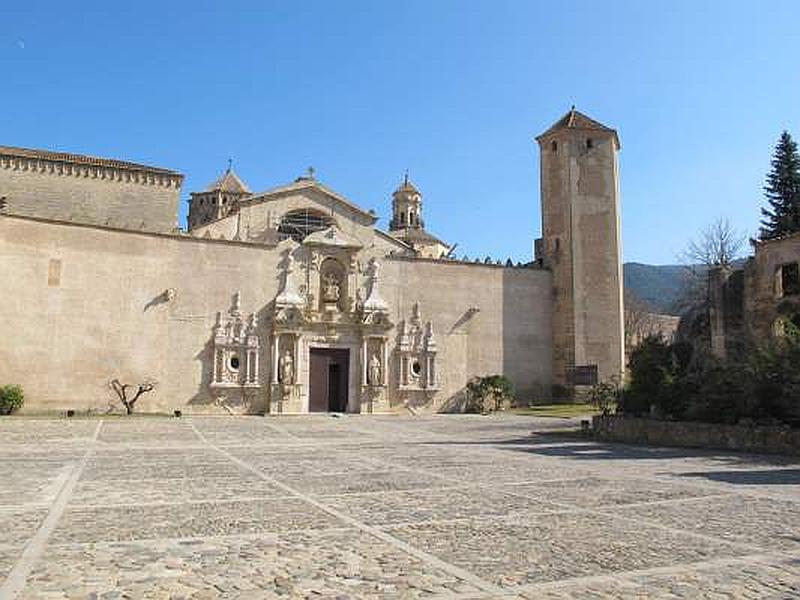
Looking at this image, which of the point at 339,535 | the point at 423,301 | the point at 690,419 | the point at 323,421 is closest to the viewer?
the point at 339,535

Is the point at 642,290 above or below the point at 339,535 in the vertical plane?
above

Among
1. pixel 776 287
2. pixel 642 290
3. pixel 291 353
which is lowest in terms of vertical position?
pixel 291 353

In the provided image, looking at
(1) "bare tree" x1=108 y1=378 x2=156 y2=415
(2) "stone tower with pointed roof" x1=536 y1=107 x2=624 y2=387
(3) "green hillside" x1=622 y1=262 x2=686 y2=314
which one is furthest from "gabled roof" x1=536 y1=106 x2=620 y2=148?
(3) "green hillside" x1=622 y1=262 x2=686 y2=314

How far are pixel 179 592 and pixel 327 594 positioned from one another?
902 mm

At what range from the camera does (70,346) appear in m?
25.5

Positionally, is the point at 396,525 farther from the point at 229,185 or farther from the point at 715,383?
the point at 229,185

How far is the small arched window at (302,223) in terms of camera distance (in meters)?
32.2

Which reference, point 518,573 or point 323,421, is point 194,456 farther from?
point 323,421

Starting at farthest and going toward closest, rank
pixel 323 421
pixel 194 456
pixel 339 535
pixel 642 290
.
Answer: pixel 642 290 < pixel 323 421 < pixel 194 456 < pixel 339 535

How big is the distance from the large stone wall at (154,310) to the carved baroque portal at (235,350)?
363mm

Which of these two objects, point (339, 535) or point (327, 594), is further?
point (339, 535)

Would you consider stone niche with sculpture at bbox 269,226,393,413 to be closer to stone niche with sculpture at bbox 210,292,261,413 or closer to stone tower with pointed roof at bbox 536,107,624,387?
stone niche with sculpture at bbox 210,292,261,413

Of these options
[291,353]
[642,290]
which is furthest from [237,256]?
[642,290]

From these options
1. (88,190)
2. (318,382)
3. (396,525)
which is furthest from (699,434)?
(88,190)
